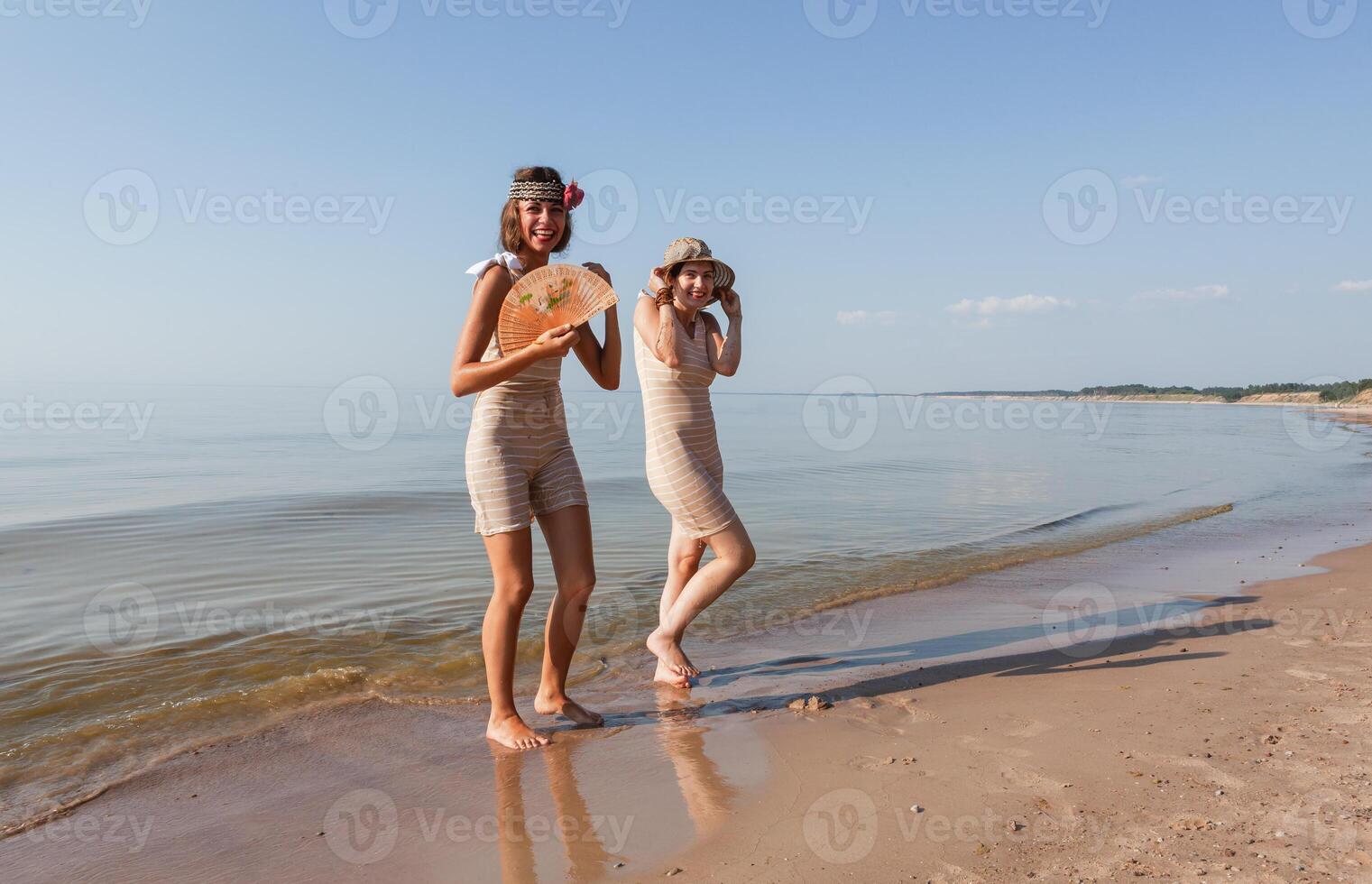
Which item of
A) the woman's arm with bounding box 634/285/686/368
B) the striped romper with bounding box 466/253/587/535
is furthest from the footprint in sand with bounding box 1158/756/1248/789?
the woman's arm with bounding box 634/285/686/368

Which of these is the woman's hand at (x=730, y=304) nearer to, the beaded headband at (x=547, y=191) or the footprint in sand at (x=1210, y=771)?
the beaded headband at (x=547, y=191)

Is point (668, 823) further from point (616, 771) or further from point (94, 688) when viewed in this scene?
point (94, 688)

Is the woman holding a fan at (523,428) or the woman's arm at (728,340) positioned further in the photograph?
the woman's arm at (728,340)

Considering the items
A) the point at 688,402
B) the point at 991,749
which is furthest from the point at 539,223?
the point at 991,749

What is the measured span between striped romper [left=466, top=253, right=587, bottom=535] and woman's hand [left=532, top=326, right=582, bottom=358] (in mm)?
201

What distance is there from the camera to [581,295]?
3.46 meters

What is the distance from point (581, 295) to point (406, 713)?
2.23m

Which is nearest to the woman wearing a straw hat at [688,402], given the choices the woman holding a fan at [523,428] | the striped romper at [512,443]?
the woman holding a fan at [523,428]

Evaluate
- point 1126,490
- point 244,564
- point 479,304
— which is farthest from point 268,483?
point 1126,490

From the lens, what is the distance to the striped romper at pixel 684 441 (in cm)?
430

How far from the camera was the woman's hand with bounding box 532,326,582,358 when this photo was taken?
3.31 metres

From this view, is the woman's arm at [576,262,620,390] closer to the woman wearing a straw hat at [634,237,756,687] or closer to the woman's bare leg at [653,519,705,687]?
the woman wearing a straw hat at [634,237,756,687]

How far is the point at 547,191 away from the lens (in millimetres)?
3602

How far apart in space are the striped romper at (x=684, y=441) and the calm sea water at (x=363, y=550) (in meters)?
1.25
